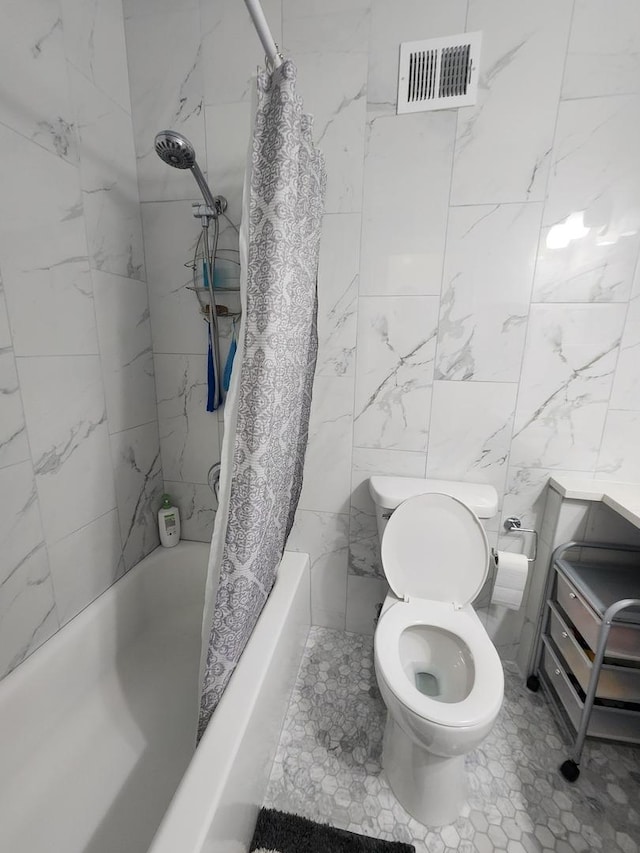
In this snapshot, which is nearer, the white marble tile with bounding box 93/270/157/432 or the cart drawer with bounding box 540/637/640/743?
the cart drawer with bounding box 540/637/640/743

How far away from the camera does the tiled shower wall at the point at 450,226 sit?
1.05 m

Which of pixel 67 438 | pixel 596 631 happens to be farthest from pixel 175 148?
pixel 596 631

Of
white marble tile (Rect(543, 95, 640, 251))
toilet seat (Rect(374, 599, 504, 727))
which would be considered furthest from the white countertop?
white marble tile (Rect(543, 95, 640, 251))

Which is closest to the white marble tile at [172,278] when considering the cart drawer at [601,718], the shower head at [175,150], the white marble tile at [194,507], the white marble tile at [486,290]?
the shower head at [175,150]

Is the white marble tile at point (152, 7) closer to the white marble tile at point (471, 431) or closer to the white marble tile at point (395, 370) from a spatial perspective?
the white marble tile at point (395, 370)

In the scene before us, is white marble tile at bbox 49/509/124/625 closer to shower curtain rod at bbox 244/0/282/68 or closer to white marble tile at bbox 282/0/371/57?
shower curtain rod at bbox 244/0/282/68

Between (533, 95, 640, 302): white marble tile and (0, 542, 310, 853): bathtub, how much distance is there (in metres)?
1.43

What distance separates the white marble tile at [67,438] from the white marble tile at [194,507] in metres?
0.34

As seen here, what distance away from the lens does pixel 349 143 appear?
3.86ft

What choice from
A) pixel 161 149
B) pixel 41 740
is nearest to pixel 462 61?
pixel 161 149

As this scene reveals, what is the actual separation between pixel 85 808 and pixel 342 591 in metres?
0.99

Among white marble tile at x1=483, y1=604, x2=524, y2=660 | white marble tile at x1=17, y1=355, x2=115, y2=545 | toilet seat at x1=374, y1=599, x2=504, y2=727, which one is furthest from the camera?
white marble tile at x1=483, y1=604, x2=524, y2=660

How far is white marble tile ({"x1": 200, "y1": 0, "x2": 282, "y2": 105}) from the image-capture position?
115 cm

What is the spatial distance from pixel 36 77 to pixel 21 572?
1.35 metres
